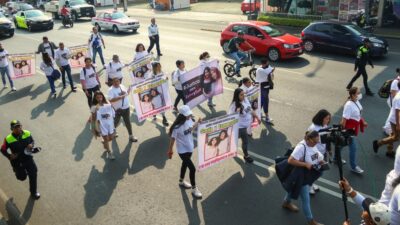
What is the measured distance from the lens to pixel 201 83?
36.5 feet

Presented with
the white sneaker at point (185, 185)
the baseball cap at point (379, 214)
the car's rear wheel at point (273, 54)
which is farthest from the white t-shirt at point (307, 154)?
the car's rear wheel at point (273, 54)

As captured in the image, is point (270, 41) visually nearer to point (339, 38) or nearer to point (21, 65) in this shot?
point (339, 38)

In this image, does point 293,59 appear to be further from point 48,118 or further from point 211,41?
point 48,118

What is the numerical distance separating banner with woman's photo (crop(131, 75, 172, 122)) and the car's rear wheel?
25.8 feet

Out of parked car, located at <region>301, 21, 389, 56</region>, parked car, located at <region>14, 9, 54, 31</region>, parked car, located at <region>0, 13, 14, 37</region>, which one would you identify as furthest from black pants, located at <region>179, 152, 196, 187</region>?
parked car, located at <region>14, 9, 54, 31</region>

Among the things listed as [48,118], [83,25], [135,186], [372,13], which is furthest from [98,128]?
[83,25]

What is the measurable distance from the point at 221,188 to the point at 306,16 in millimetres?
22062

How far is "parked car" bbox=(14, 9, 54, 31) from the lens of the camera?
29589mm

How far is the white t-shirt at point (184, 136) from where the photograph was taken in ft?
22.7

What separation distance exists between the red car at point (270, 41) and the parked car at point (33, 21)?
60.3ft

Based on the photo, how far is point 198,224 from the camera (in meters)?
6.52

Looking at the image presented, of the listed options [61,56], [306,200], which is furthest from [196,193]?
[61,56]

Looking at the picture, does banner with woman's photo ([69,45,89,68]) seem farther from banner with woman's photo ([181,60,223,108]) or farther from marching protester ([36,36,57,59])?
banner with woman's photo ([181,60,223,108])

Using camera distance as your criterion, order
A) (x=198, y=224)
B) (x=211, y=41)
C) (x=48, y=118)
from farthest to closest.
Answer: (x=211, y=41) < (x=48, y=118) < (x=198, y=224)
